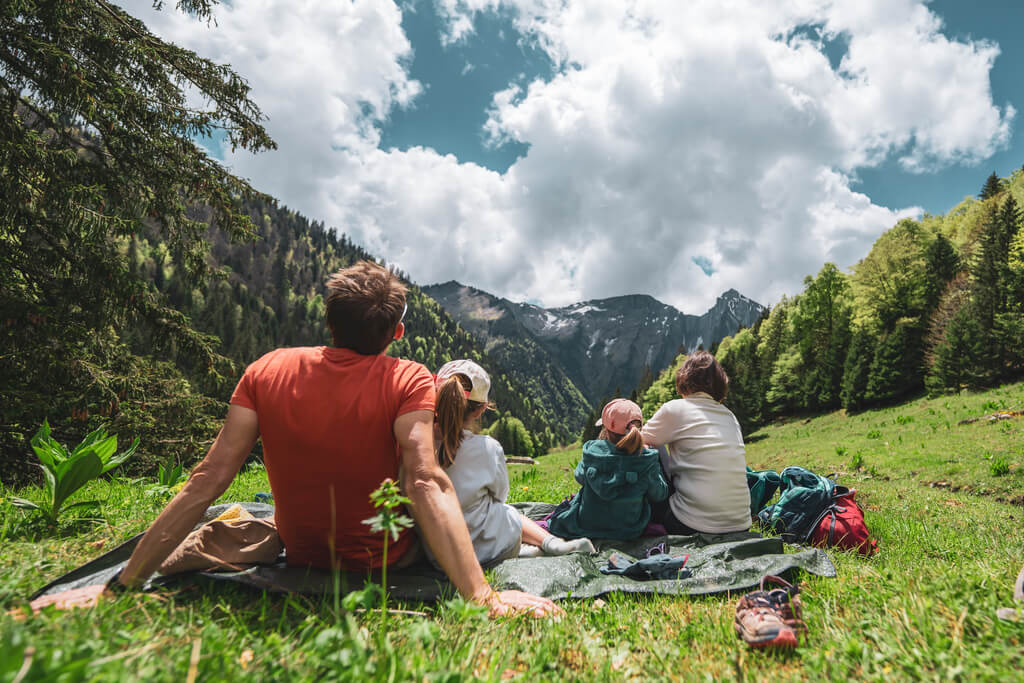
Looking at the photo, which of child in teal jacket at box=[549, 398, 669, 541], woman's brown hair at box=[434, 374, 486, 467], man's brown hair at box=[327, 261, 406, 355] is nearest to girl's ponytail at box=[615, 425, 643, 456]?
child in teal jacket at box=[549, 398, 669, 541]

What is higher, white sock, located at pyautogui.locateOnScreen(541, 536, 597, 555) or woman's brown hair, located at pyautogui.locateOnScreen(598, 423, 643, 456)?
woman's brown hair, located at pyautogui.locateOnScreen(598, 423, 643, 456)

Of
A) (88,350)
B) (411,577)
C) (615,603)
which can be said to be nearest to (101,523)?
(411,577)

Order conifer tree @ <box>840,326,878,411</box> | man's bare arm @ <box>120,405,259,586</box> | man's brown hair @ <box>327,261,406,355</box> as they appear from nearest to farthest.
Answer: man's bare arm @ <box>120,405,259,586</box>
man's brown hair @ <box>327,261,406,355</box>
conifer tree @ <box>840,326,878,411</box>

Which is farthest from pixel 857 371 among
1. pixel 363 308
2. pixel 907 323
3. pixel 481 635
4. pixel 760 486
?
pixel 363 308

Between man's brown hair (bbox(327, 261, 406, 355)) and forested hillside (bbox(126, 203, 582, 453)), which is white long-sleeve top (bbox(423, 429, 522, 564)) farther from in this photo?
forested hillside (bbox(126, 203, 582, 453))

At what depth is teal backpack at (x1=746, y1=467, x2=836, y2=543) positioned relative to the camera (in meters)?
4.89

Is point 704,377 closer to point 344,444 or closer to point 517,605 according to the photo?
point 517,605

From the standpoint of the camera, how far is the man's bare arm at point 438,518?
→ 2.66 meters

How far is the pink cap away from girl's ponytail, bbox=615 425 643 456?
5.2 inches

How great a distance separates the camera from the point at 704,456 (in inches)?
182

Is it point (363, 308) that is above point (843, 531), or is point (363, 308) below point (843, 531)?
above

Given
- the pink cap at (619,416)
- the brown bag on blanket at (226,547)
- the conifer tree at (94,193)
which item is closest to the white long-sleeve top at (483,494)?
the pink cap at (619,416)

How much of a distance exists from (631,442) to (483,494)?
152 cm

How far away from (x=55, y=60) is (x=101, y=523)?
591cm
